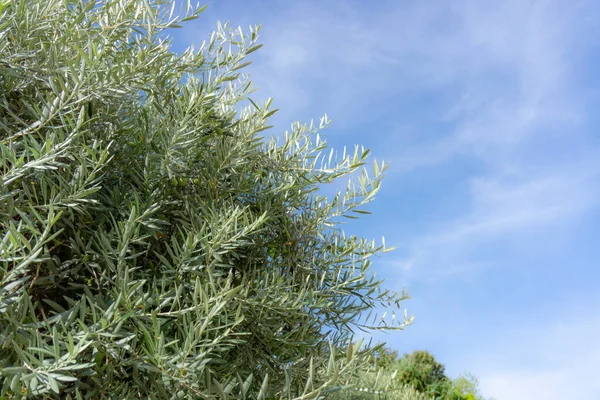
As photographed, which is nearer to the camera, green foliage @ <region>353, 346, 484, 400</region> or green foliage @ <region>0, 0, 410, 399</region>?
green foliage @ <region>0, 0, 410, 399</region>

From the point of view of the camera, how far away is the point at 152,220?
2.46 metres

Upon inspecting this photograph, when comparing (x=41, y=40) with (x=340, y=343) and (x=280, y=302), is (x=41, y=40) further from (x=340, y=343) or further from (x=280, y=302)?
(x=340, y=343)

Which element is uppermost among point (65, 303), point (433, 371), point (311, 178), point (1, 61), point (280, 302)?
point (433, 371)

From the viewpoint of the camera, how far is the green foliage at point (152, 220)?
2.18m

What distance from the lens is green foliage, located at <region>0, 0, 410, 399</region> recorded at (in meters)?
2.18

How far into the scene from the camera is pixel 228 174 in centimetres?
304

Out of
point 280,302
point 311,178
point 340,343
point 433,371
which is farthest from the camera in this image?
point 433,371

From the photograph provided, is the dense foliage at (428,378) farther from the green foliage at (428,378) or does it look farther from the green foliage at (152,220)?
the green foliage at (152,220)

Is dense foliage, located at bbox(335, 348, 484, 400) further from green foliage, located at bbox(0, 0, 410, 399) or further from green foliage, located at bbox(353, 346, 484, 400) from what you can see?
green foliage, located at bbox(0, 0, 410, 399)

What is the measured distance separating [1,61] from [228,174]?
4.16 ft

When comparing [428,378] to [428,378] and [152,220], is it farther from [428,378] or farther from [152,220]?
[152,220]

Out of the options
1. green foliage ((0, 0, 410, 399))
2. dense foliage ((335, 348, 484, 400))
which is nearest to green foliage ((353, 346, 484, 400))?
dense foliage ((335, 348, 484, 400))

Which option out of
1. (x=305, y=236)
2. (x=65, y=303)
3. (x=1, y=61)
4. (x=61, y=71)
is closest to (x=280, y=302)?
(x=305, y=236)

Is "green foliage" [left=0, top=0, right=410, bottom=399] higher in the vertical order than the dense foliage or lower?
lower
